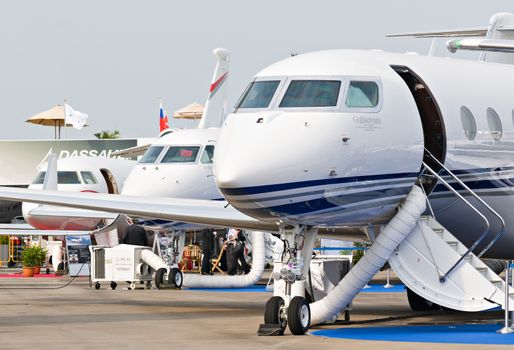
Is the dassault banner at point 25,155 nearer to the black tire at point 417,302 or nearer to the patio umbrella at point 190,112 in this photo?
the patio umbrella at point 190,112

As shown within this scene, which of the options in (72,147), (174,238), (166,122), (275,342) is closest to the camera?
(275,342)

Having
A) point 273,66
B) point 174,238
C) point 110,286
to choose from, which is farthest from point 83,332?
point 110,286

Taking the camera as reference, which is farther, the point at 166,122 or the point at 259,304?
the point at 166,122

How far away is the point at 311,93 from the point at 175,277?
1297 cm

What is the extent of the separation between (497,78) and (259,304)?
709 cm

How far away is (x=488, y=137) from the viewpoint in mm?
18078

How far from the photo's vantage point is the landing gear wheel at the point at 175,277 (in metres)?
28.1

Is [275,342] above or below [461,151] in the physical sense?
below

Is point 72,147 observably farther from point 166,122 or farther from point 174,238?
point 174,238

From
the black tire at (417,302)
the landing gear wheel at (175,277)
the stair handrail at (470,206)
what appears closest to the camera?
the stair handrail at (470,206)

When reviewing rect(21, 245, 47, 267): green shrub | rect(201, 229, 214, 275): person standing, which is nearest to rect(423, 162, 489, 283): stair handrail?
rect(201, 229, 214, 275): person standing

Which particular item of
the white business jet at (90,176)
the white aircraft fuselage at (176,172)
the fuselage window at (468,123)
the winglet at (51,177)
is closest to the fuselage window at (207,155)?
the white aircraft fuselage at (176,172)

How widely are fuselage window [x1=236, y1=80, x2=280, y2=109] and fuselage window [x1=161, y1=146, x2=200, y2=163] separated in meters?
12.5

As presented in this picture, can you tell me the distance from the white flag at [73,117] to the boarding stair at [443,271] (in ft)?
186
